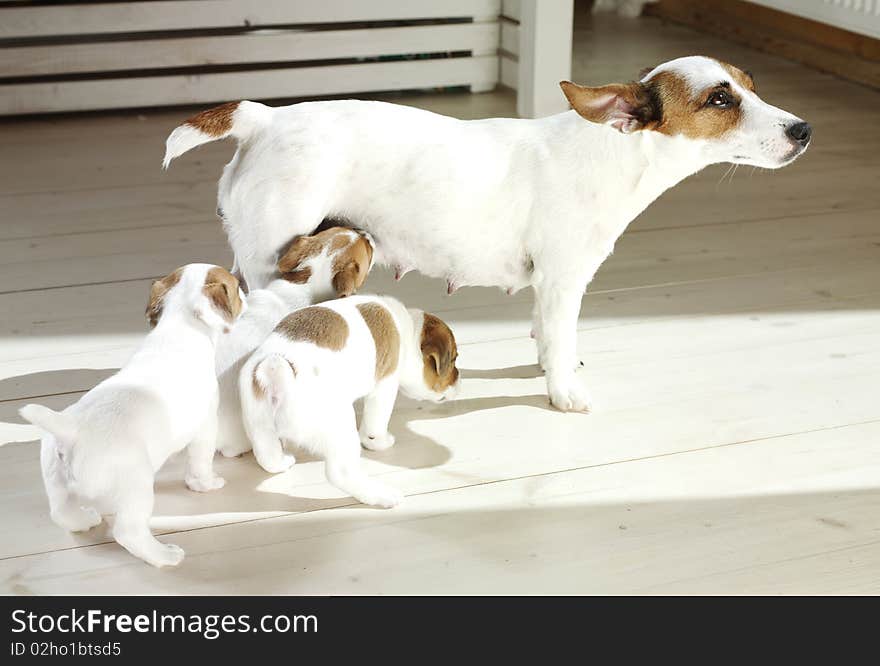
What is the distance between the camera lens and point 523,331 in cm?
262

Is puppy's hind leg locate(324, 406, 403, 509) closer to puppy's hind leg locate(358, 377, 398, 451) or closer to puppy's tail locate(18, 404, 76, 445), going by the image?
puppy's hind leg locate(358, 377, 398, 451)

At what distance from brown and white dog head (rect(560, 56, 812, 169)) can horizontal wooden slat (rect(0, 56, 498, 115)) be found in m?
2.40

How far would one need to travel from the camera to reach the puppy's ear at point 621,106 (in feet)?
6.34

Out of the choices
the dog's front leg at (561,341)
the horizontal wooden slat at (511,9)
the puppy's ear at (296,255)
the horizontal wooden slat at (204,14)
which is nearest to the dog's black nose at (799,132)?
the dog's front leg at (561,341)

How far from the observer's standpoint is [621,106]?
198cm

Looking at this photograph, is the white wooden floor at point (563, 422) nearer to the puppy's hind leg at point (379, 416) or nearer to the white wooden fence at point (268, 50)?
the puppy's hind leg at point (379, 416)

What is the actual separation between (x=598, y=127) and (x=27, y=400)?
1.25 metres

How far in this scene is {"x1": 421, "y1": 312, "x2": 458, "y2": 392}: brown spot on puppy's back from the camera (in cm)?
206

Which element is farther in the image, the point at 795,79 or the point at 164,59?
the point at 795,79

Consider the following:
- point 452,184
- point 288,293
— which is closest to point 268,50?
point 452,184

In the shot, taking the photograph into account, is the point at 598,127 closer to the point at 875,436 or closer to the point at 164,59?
the point at 875,436

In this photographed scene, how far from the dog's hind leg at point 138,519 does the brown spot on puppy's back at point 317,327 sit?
34cm

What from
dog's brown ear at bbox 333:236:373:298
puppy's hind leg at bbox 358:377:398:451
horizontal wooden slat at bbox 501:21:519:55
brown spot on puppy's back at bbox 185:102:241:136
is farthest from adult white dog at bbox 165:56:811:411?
horizontal wooden slat at bbox 501:21:519:55

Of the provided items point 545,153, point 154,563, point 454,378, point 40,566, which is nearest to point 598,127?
point 545,153
